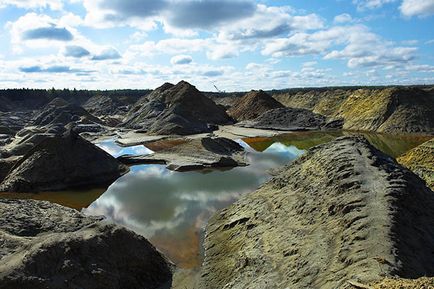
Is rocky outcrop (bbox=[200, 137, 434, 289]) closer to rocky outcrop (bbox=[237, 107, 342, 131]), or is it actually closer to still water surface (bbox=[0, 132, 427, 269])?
still water surface (bbox=[0, 132, 427, 269])

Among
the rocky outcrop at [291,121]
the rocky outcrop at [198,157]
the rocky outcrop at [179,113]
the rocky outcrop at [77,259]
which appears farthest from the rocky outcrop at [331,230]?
the rocky outcrop at [291,121]

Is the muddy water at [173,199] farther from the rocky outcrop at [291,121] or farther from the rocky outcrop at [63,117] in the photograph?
the rocky outcrop at [63,117]

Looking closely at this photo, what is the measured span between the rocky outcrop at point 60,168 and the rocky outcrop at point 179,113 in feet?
85.8

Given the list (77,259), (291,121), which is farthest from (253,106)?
(77,259)

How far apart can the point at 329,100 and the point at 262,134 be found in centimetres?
2603

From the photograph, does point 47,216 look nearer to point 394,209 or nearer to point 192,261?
point 192,261

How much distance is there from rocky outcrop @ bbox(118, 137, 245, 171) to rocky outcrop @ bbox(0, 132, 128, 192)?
5018 mm

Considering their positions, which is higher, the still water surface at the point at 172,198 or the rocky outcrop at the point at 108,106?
the rocky outcrop at the point at 108,106

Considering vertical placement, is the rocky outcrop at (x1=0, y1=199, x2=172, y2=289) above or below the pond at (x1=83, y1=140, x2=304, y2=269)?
above

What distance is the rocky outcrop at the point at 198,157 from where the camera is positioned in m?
31.8

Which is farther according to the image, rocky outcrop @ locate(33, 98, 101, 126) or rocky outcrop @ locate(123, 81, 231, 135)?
rocky outcrop @ locate(33, 98, 101, 126)

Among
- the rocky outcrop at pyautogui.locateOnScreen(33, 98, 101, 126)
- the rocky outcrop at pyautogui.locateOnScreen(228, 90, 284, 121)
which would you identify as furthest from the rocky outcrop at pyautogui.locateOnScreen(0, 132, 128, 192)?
the rocky outcrop at pyautogui.locateOnScreen(228, 90, 284, 121)

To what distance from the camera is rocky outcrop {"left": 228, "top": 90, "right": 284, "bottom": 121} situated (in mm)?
75688

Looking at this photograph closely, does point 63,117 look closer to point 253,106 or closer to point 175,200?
point 253,106
